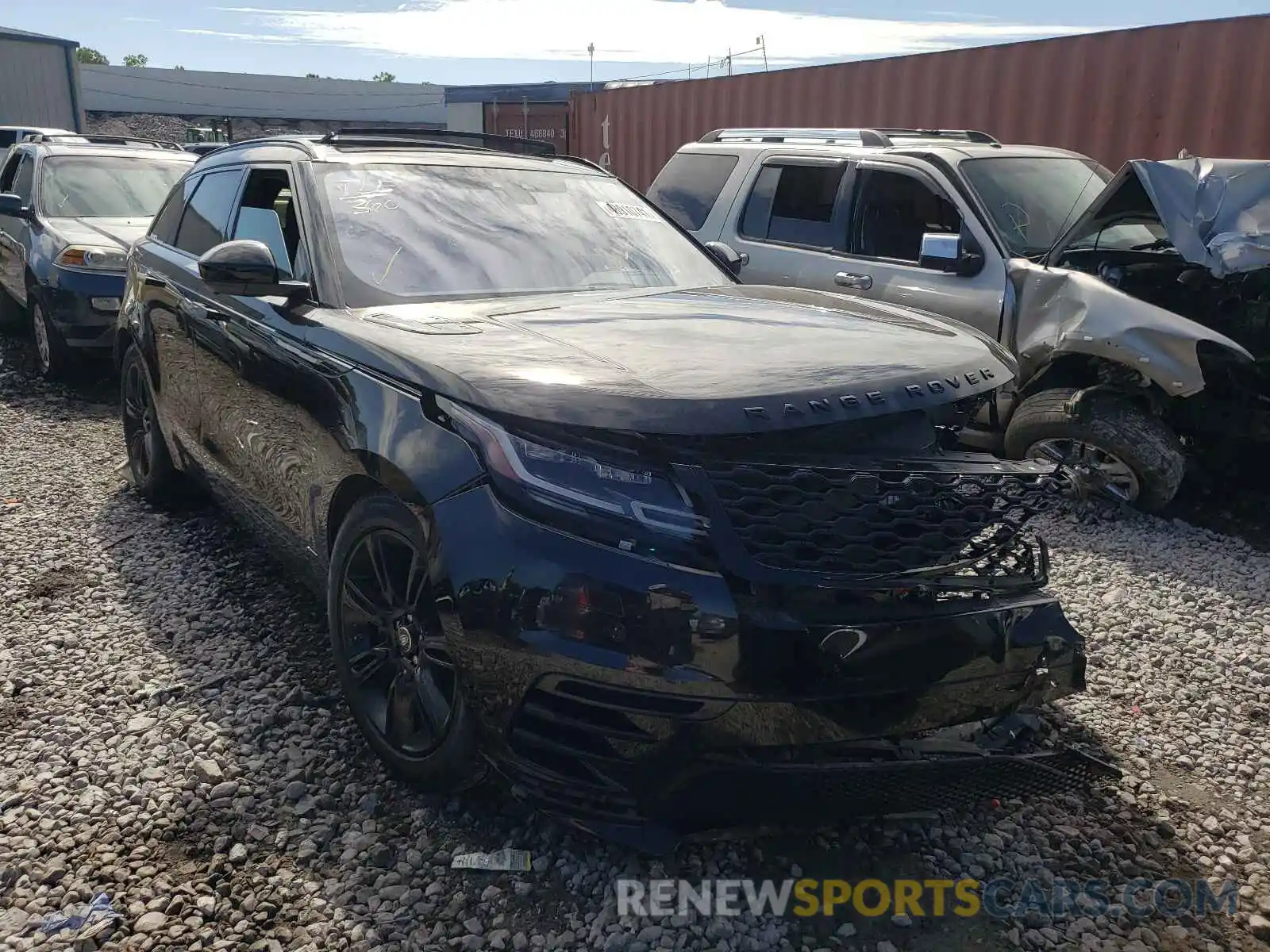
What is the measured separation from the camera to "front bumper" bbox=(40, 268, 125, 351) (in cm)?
758

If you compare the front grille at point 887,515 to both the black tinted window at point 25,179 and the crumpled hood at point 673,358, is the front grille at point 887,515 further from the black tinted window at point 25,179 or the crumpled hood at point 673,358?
the black tinted window at point 25,179

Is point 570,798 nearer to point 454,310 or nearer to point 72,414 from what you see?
point 454,310

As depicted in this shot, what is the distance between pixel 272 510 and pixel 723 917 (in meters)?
2.05

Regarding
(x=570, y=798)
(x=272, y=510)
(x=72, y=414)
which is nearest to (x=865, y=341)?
(x=570, y=798)

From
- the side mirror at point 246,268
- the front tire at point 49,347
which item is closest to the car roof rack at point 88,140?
the front tire at point 49,347

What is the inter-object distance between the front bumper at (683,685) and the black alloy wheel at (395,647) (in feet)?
0.95

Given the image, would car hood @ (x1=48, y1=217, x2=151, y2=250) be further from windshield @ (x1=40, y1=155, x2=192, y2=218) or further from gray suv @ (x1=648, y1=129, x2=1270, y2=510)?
gray suv @ (x1=648, y1=129, x2=1270, y2=510)

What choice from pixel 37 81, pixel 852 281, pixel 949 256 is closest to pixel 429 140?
pixel 949 256

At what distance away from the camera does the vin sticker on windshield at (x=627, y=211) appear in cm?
413

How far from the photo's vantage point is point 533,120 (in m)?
20.1

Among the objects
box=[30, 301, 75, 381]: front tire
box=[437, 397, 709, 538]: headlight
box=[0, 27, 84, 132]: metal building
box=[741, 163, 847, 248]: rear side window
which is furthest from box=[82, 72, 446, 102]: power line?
box=[437, 397, 709, 538]: headlight

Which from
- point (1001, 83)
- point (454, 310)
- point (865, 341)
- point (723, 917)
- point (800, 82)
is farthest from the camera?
point (800, 82)

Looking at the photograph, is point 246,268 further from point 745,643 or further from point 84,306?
point 84,306

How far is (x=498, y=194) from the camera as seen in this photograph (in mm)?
3816
